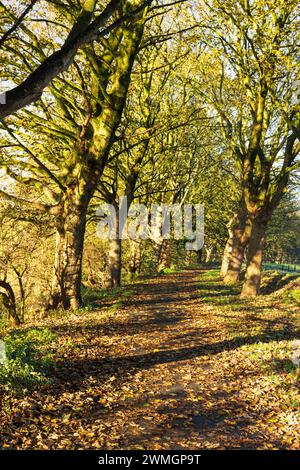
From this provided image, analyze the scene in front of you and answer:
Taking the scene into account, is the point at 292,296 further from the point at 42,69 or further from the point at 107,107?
the point at 42,69

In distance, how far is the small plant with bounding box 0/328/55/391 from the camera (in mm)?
6965

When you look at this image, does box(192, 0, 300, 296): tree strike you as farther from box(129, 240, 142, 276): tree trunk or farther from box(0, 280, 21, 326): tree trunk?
box(129, 240, 142, 276): tree trunk

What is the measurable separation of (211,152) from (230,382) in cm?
3181

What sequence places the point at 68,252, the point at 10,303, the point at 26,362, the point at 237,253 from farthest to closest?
the point at 237,253
the point at 68,252
the point at 10,303
the point at 26,362

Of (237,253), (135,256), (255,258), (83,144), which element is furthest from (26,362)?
(135,256)

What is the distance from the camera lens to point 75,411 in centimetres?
650

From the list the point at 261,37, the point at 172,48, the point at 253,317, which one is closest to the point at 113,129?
the point at 261,37

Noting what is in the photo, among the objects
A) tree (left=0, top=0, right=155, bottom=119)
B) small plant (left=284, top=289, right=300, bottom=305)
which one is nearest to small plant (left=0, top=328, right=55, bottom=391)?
tree (left=0, top=0, right=155, bottom=119)

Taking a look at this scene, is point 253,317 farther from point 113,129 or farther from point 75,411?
point 75,411

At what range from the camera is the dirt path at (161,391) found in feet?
19.0

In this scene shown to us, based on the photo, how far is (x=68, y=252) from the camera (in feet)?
46.2

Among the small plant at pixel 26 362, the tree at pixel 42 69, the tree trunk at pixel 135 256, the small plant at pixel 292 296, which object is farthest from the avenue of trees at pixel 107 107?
the tree trunk at pixel 135 256

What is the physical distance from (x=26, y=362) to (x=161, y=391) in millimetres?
2484

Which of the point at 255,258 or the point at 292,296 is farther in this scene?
the point at 255,258
